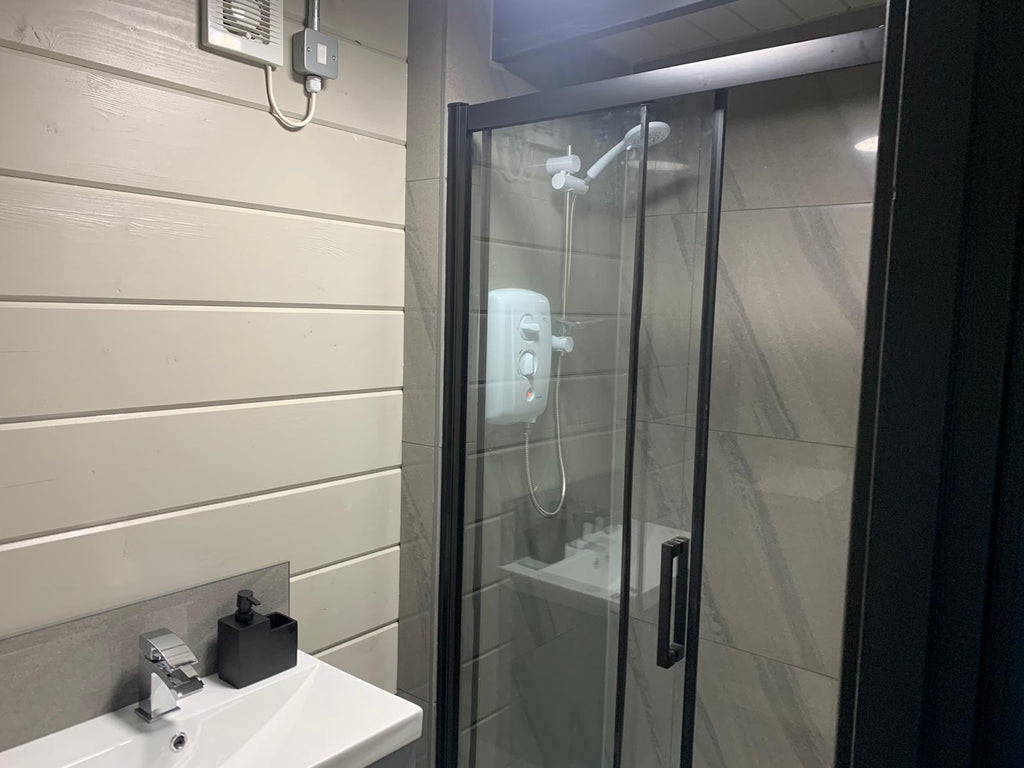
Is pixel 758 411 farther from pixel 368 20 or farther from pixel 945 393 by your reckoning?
pixel 945 393

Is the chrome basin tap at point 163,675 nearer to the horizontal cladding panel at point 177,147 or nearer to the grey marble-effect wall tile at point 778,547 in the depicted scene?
the horizontal cladding panel at point 177,147

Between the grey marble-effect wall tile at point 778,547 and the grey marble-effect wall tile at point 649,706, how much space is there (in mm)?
706

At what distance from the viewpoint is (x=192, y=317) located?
1.56 meters

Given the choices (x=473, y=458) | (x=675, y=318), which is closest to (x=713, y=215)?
(x=675, y=318)

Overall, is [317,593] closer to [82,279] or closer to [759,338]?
[82,279]

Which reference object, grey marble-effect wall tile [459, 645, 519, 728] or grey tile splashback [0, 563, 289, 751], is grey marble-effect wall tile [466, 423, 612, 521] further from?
grey tile splashback [0, 563, 289, 751]

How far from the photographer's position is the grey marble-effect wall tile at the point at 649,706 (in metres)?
1.69

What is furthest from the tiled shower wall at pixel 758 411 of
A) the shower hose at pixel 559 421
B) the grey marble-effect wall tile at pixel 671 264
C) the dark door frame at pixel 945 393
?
the dark door frame at pixel 945 393

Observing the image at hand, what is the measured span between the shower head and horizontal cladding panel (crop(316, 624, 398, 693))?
1.30 meters

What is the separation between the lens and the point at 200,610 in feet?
5.32

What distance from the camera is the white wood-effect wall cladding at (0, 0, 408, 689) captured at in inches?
52.8

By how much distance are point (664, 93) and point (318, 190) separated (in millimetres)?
805

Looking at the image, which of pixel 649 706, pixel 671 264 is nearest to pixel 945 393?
pixel 671 264

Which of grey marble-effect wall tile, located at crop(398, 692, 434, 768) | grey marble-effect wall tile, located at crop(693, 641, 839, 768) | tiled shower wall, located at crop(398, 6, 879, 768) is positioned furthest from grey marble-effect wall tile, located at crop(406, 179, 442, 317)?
grey marble-effect wall tile, located at crop(693, 641, 839, 768)
